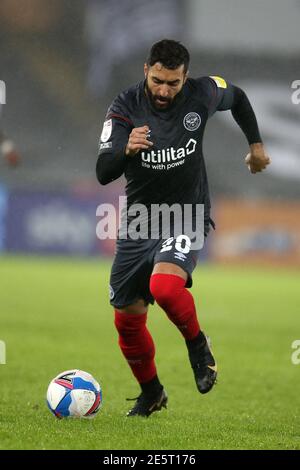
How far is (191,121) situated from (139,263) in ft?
2.80

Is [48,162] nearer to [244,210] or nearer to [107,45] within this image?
[107,45]

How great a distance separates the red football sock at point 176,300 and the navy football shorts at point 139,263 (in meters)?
0.15

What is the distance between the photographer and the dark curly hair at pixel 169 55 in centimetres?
491

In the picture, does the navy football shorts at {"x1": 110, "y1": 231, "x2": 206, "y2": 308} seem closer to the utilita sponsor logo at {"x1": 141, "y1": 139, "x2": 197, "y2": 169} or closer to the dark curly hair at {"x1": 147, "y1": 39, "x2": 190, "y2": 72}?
the utilita sponsor logo at {"x1": 141, "y1": 139, "x2": 197, "y2": 169}

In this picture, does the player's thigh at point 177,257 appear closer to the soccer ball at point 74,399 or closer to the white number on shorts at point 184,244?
the white number on shorts at point 184,244

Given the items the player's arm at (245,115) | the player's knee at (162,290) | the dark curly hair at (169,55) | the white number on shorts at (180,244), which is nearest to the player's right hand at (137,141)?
the dark curly hair at (169,55)

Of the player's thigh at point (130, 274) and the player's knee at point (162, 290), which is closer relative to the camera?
the player's knee at point (162, 290)

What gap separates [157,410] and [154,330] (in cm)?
480

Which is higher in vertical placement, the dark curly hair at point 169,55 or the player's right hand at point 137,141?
the dark curly hair at point 169,55

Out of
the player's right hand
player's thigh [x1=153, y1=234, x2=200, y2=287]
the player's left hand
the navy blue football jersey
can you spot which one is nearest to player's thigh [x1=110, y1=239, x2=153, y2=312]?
player's thigh [x1=153, y1=234, x2=200, y2=287]

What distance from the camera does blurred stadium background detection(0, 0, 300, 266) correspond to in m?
24.1

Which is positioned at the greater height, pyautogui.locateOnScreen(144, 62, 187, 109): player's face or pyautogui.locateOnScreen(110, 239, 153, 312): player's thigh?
pyautogui.locateOnScreen(144, 62, 187, 109): player's face

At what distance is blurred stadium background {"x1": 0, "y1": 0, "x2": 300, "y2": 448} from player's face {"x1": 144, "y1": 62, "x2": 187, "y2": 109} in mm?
1768

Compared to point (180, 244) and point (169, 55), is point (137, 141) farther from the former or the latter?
point (180, 244)
